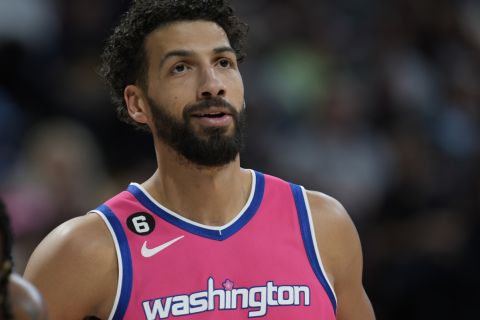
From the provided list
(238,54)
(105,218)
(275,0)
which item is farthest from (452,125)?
(105,218)

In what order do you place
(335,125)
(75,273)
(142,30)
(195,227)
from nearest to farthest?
1. (75,273)
2. (195,227)
3. (142,30)
4. (335,125)

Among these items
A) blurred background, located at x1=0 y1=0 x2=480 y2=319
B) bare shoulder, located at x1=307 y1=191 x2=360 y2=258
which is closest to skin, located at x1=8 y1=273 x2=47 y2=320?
A: bare shoulder, located at x1=307 y1=191 x2=360 y2=258

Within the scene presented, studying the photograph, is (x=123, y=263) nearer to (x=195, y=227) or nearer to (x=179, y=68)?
(x=195, y=227)

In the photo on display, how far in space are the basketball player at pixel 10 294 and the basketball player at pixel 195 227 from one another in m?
1.70

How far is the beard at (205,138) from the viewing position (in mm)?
4434

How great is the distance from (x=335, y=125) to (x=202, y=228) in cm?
537

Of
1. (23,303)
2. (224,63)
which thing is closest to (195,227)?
(224,63)

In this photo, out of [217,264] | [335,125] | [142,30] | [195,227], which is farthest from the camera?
[335,125]

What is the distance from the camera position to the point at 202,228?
14.8 ft

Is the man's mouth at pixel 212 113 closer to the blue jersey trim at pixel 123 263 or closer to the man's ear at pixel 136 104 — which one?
the man's ear at pixel 136 104

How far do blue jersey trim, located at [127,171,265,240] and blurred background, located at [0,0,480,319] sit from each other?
2958 mm

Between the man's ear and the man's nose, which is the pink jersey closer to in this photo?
the man's ear

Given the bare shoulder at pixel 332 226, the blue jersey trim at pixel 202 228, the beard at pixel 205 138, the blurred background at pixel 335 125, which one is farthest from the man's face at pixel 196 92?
the blurred background at pixel 335 125

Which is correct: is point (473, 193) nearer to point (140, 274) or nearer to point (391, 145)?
point (391, 145)
